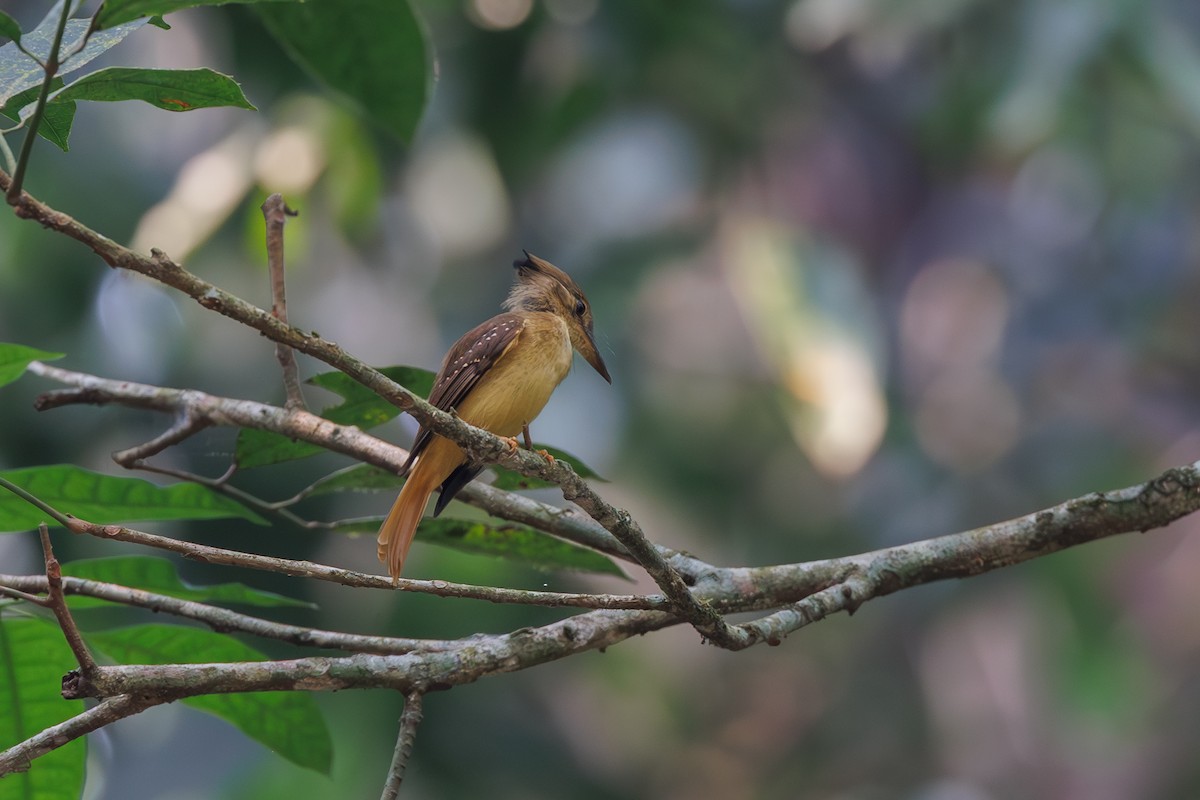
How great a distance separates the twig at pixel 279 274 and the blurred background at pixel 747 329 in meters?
3.48

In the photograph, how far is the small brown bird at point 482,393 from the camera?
9.06ft

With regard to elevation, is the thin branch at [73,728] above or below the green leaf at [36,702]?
below

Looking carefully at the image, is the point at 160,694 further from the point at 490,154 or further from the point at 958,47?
the point at 958,47

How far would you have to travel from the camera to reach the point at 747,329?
1281 centimetres

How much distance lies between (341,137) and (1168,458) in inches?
310

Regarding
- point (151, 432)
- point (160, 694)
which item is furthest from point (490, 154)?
point (160, 694)

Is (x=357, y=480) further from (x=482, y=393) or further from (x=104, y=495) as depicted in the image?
(x=104, y=495)

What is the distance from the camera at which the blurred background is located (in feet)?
26.8

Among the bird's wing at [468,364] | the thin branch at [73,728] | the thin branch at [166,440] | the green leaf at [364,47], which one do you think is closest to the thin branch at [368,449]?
the thin branch at [166,440]

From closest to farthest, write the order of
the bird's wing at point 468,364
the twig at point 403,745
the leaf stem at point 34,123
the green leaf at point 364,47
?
the leaf stem at point 34,123, the twig at point 403,745, the green leaf at point 364,47, the bird's wing at point 468,364

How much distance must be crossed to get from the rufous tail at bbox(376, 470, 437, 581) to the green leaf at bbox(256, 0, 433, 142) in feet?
2.44

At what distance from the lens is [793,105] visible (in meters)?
12.8

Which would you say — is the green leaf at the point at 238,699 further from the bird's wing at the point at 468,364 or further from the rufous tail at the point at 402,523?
the bird's wing at the point at 468,364

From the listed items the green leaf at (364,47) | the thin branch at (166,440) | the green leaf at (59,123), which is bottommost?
the green leaf at (59,123)
